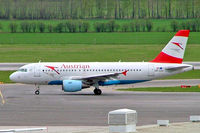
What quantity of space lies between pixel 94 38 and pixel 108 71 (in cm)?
9187

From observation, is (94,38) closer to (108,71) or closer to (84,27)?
(84,27)

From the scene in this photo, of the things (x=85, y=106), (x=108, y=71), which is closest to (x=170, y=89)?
(x=108, y=71)

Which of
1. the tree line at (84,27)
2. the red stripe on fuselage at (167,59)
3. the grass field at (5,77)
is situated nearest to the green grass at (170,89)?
the red stripe on fuselage at (167,59)

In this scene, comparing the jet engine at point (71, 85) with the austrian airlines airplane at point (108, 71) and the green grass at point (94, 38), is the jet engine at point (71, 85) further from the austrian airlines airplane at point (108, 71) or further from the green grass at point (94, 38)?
the green grass at point (94, 38)

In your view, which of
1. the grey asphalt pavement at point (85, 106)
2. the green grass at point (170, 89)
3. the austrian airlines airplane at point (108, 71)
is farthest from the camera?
the green grass at point (170, 89)

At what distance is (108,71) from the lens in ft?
179

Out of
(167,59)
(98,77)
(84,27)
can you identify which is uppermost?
(84,27)

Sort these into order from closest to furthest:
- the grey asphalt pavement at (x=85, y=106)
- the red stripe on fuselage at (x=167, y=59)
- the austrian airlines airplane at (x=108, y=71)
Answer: the grey asphalt pavement at (x=85, y=106), the austrian airlines airplane at (x=108, y=71), the red stripe on fuselage at (x=167, y=59)

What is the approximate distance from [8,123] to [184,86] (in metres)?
27.1

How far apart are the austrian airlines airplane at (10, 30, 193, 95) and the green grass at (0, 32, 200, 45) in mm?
73840

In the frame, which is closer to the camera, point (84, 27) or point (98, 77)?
point (98, 77)

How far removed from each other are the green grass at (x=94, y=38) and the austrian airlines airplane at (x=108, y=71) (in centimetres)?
7384

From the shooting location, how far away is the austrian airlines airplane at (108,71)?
2125 inches

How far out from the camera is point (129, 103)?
1794 inches
